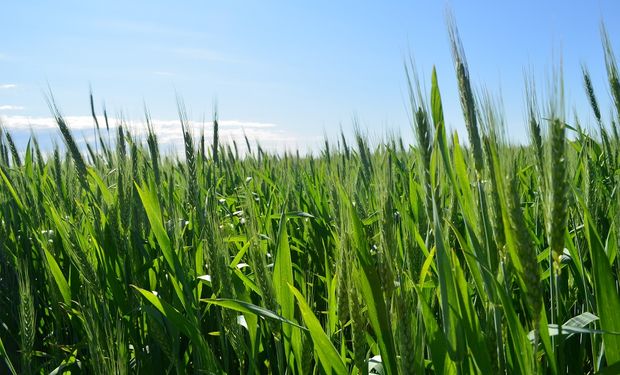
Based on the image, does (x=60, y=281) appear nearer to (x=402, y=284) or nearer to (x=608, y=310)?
(x=402, y=284)

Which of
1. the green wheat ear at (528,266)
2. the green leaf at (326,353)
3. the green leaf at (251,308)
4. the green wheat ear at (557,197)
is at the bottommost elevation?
the green leaf at (326,353)

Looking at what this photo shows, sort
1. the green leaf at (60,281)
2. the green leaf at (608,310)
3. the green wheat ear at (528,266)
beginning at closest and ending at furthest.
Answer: the green wheat ear at (528,266), the green leaf at (608,310), the green leaf at (60,281)

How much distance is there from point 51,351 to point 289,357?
95 cm

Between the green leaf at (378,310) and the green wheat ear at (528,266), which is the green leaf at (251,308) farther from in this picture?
the green wheat ear at (528,266)

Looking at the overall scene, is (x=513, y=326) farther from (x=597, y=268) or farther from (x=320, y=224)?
(x=320, y=224)

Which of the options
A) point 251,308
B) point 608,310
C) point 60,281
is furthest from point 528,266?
point 60,281

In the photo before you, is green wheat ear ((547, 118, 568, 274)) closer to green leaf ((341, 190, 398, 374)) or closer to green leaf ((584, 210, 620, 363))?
green leaf ((584, 210, 620, 363))

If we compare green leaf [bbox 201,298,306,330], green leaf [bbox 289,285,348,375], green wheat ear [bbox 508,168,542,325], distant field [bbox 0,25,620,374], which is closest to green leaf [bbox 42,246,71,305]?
distant field [bbox 0,25,620,374]

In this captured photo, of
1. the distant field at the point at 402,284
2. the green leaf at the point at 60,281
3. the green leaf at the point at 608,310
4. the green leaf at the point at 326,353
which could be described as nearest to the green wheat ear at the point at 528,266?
the distant field at the point at 402,284

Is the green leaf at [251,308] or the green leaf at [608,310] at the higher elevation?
the green leaf at [251,308]

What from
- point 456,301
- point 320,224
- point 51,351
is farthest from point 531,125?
point 51,351

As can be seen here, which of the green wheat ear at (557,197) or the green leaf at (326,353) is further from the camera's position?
the green leaf at (326,353)

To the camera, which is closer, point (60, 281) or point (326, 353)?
point (326, 353)

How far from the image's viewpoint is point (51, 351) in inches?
66.0
